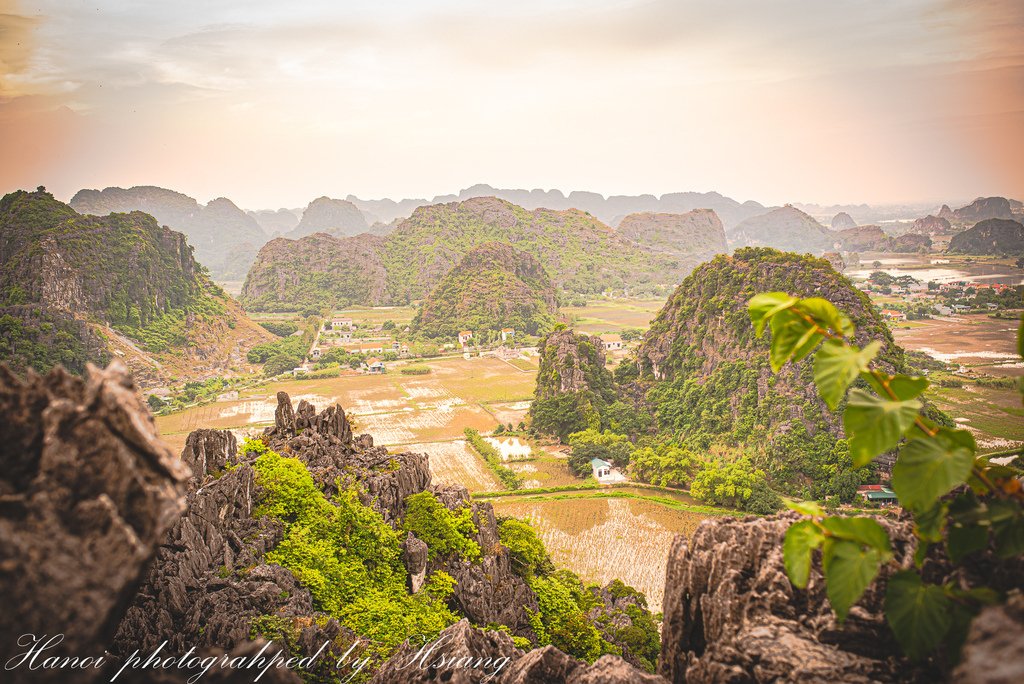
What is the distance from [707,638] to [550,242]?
468 ft

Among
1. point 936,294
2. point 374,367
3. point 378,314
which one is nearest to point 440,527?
point 374,367

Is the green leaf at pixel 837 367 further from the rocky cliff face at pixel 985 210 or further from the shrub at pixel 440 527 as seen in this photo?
the rocky cliff face at pixel 985 210

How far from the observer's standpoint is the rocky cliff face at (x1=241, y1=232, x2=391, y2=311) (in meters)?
116

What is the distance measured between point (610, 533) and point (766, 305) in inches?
1005

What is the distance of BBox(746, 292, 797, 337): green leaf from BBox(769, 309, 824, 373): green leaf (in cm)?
4

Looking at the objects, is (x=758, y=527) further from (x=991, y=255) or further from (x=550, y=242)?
(x=550, y=242)

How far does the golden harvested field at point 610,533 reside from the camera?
23094mm

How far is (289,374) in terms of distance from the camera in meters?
63.1

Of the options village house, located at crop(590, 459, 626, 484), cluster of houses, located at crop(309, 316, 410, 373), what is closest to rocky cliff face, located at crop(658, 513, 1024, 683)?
village house, located at crop(590, 459, 626, 484)

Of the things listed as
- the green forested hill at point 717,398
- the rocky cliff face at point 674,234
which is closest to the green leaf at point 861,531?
the green forested hill at point 717,398

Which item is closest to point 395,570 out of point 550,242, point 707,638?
point 707,638

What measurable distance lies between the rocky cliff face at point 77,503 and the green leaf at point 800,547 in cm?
269

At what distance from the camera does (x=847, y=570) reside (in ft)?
8.36

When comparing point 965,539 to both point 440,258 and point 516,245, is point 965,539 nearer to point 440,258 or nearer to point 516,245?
point 440,258
